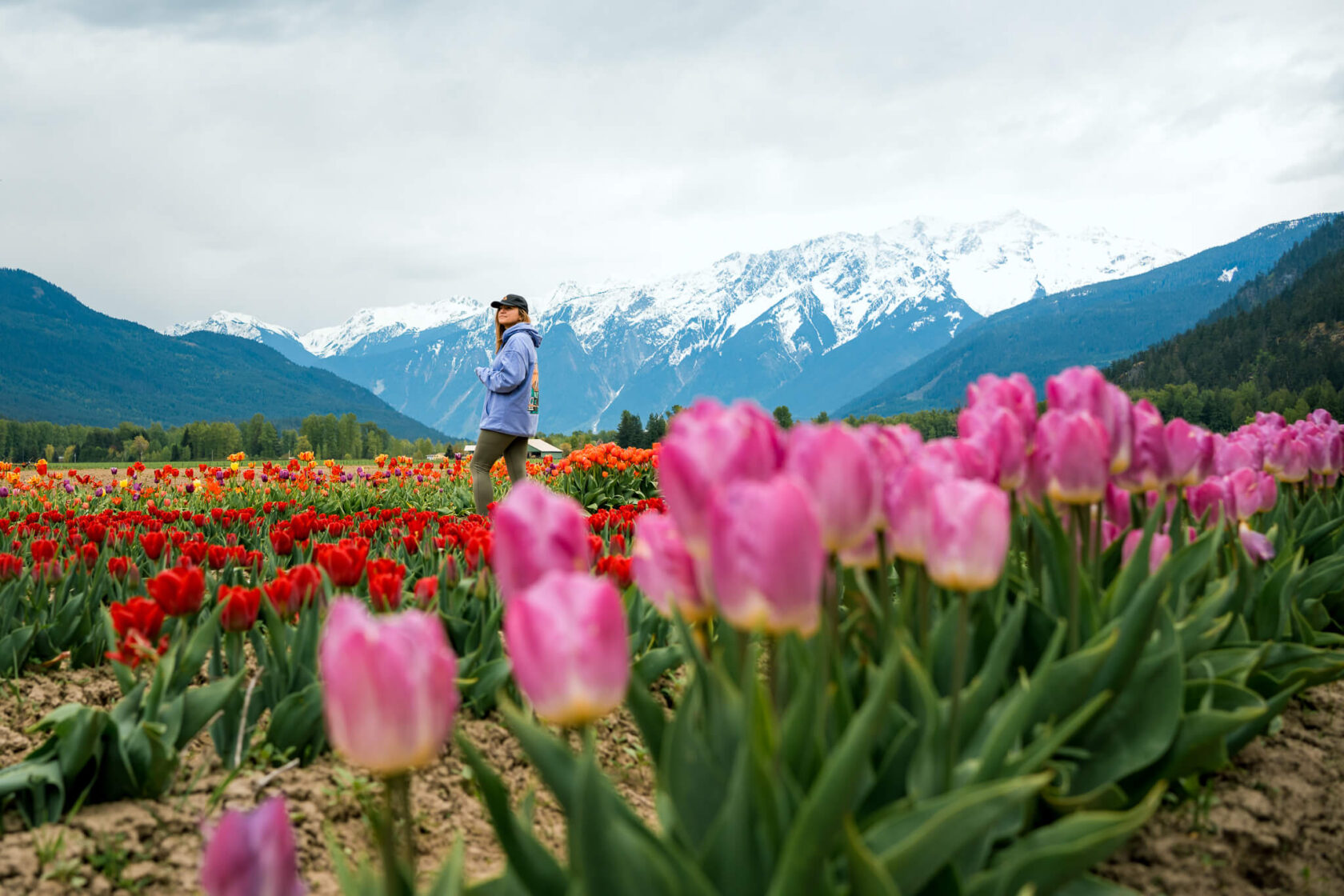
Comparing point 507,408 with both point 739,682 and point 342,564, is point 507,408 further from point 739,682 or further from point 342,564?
point 739,682

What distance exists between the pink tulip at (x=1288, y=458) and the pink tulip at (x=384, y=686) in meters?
4.60

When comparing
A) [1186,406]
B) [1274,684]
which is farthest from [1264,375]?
[1274,684]

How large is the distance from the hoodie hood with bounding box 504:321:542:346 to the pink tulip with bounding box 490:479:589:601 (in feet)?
27.0

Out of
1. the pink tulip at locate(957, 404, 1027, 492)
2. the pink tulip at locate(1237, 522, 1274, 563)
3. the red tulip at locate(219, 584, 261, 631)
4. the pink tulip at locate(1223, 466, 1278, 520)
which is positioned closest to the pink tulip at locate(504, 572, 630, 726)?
the pink tulip at locate(957, 404, 1027, 492)

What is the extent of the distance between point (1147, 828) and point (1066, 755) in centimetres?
38

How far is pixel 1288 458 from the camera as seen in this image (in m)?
4.26

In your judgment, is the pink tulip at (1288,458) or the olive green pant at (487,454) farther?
the olive green pant at (487,454)

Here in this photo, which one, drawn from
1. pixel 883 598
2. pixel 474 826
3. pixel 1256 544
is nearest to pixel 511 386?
pixel 474 826

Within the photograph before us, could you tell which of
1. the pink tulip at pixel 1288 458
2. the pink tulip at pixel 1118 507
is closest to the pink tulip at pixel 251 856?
the pink tulip at pixel 1118 507

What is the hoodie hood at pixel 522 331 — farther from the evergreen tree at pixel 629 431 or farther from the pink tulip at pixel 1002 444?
the evergreen tree at pixel 629 431

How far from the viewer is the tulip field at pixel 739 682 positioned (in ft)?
3.84

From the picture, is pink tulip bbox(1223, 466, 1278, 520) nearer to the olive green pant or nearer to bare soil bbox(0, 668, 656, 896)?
bare soil bbox(0, 668, 656, 896)

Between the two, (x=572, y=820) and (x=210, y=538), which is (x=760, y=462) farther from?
(x=210, y=538)

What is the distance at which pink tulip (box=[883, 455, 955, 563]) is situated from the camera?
156 centimetres
